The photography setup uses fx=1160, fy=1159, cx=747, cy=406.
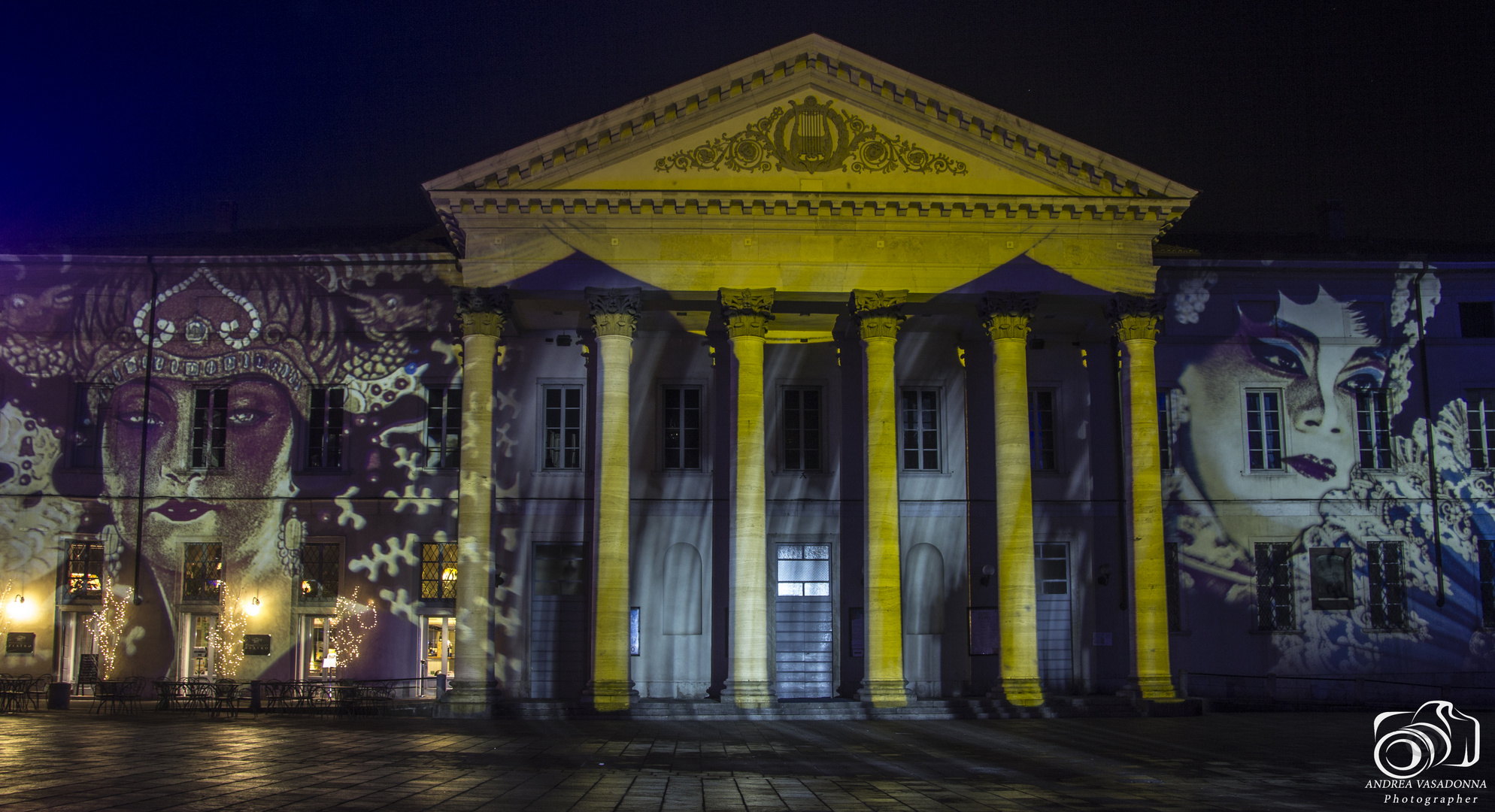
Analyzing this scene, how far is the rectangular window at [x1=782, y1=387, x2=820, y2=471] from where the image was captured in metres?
28.9

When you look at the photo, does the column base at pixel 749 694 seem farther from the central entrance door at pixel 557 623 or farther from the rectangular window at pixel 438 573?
the rectangular window at pixel 438 573

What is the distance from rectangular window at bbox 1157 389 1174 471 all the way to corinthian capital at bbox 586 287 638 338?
13773mm

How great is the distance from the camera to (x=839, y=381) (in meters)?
29.1

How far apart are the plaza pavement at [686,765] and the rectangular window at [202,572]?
15.6ft

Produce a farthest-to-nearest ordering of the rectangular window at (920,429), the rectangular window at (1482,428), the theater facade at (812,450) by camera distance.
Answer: the rectangular window at (1482,428), the rectangular window at (920,429), the theater facade at (812,450)

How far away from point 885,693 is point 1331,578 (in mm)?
12842

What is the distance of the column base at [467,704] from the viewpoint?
2381 centimetres

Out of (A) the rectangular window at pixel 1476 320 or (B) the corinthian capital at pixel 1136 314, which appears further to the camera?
(A) the rectangular window at pixel 1476 320

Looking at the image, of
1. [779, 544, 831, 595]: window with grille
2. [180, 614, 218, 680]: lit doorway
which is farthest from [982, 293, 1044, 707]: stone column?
[180, 614, 218, 680]: lit doorway

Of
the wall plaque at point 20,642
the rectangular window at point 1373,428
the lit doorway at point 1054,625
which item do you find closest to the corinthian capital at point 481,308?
the wall plaque at point 20,642

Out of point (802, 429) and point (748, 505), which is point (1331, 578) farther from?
point (748, 505)

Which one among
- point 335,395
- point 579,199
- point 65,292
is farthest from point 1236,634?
point 65,292

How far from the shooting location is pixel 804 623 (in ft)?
92.8

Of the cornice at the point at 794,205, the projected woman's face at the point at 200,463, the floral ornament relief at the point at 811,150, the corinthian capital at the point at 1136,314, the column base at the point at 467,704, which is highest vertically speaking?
the floral ornament relief at the point at 811,150
